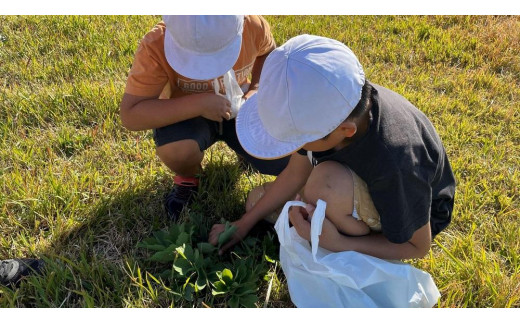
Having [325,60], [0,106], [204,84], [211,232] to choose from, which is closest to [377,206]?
[325,60]

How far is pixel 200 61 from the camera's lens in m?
1.59

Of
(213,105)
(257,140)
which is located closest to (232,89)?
(213,105)

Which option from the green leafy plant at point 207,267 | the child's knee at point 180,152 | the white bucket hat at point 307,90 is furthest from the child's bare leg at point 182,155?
the white bucket hat at point 307,90

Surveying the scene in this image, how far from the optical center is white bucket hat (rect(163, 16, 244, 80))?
1533 millimetres

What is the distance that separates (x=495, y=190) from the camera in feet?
6.80

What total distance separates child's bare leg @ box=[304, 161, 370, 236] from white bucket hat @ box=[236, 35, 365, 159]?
0.27 metres

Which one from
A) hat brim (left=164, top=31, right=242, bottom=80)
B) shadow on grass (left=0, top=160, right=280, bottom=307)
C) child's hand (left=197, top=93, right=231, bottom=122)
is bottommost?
shadow on grass (left=0, top=160, right=280, bottom=307)

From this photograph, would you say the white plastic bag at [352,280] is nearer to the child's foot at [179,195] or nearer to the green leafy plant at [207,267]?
the green leafy plant at [207,267]

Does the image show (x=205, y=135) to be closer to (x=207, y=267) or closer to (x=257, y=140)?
(x=207, y=267)

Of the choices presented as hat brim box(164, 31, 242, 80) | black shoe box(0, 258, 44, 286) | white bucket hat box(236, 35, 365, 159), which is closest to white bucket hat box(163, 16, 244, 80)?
hat brim box(164, 31, 242, 80)

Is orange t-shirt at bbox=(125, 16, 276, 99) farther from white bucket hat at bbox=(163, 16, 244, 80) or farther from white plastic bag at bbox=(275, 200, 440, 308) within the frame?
white plastic bag at bbox=(275, 200, 440, 308)

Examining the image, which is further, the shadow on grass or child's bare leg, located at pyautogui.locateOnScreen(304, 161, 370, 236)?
the shadow on grass

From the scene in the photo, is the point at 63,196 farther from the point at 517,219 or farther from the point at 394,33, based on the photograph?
the point at 394,33

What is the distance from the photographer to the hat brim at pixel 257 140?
122 centimetres
